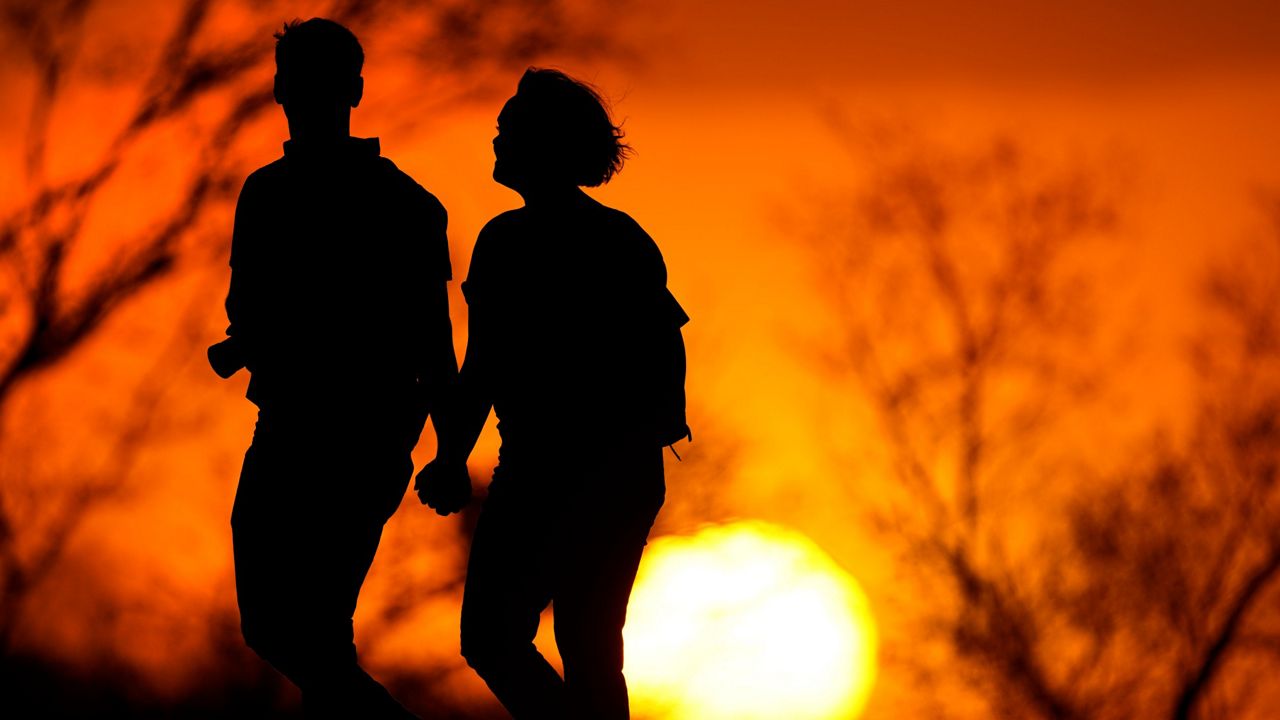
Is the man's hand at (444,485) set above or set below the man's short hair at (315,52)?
below

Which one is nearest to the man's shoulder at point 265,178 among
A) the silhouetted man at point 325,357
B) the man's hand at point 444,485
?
the silhouetted man at point 325,357

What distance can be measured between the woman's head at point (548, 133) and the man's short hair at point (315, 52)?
1.42 ft

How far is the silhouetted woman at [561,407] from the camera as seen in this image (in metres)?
3.84

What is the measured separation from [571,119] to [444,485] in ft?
3.25

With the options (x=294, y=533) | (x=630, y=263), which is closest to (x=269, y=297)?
(x=294, y=533)

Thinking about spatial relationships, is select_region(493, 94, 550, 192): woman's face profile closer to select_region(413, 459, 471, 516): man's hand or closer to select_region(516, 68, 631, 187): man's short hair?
select_region(516, 68, 631, 187): man's short hair

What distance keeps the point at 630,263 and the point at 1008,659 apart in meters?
14.3

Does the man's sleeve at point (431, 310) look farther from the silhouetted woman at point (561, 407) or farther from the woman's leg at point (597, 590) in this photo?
the woman's leg at point (597, 590)

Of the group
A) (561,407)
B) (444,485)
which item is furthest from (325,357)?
(561,407)

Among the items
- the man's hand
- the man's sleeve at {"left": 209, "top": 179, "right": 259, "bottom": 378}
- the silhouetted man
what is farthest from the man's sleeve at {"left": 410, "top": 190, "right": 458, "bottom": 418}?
the man's sleeve at {"left": 209, "top": 179, "right": 259, "bottom": 378}

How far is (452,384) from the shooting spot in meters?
4.06

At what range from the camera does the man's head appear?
13.0 ft

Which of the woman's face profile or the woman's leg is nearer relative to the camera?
the woman's leg

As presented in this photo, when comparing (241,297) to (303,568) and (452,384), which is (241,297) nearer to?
(452,384)
